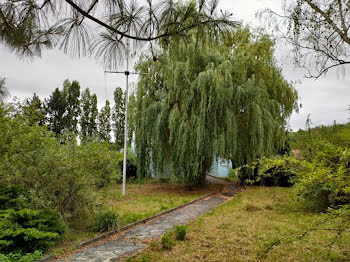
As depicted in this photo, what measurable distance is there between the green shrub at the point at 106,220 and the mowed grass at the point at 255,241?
4.92 feet

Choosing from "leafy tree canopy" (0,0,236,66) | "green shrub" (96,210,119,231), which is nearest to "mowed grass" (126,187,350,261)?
"green shrub" (96,210,119,231)

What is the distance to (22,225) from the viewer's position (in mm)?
4430

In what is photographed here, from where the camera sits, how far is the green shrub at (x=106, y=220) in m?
5.89

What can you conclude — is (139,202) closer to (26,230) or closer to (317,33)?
(26,230)

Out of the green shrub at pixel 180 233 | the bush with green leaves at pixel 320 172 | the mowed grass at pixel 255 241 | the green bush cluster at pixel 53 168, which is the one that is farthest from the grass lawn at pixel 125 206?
the bush with green leaves at pixel 320 172

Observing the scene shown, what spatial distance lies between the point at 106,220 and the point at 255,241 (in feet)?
10.8

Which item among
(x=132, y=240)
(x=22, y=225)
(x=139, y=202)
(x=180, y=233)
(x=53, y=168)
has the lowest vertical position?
(x=139, y=202)

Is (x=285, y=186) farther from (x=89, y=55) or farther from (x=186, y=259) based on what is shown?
(x=89, y=55)

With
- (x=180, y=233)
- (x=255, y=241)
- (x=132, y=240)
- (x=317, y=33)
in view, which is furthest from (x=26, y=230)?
(x=317, y=33)

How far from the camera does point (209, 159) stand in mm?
12445

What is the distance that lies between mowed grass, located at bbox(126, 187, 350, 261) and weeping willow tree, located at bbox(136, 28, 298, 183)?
4237mm

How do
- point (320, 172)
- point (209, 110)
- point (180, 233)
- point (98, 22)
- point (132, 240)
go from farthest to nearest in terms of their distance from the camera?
point (209, 110), point (132, 240), point (180, 233), point (98, 22), point (320, 172)

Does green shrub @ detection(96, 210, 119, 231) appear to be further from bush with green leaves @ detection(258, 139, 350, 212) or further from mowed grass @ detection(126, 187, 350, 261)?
bush with green leaves @ detection(258, 139, 350, 212)

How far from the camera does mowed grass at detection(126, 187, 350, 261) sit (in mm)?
3920
